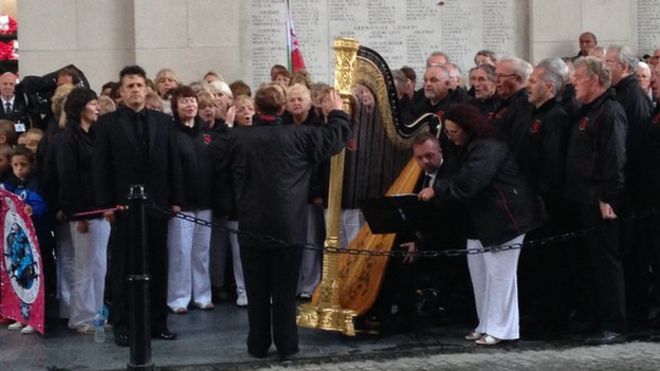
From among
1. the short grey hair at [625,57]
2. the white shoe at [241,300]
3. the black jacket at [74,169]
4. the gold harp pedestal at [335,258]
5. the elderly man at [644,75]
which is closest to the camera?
the gold harp pedestal at [335,258]

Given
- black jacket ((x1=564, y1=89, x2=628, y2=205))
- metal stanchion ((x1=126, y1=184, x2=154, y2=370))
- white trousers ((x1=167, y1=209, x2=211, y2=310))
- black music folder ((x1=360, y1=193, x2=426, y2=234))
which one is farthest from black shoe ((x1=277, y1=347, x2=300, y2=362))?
black jacket ((x1=564, y1=89, x2=628, y2=205))

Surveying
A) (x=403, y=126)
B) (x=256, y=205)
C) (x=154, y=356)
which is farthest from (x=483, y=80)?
(x=154, y=356)

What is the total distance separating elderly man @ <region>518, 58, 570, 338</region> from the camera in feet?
33.2

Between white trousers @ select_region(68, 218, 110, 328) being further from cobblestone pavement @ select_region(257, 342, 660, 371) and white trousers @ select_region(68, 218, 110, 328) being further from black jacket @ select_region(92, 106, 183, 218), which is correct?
cobblestone pavement @ select_region(257, 342, 660, 371)

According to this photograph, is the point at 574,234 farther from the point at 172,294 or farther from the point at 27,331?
the point at 27,331

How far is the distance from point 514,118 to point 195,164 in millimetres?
2783

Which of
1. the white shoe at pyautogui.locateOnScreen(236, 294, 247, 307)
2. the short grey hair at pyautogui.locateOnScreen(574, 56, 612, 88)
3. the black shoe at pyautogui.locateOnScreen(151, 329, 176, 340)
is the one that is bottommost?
the black shoe at pyautogui.locateOnScreen(151, 329, 176, 340)

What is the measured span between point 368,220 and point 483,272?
1.05 metres

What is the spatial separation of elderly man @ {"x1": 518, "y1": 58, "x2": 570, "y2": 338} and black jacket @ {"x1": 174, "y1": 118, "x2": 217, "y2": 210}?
2868 millimetres

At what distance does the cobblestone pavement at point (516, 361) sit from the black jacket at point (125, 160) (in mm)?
1823

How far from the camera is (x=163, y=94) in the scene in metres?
13.0

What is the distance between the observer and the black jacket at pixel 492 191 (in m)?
9.61

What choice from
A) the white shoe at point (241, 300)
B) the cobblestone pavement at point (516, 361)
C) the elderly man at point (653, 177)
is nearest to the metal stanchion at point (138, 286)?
the cobblestone pavement at point (516, 361)

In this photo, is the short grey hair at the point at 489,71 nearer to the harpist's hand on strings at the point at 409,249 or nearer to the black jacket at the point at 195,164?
the harpist's hand on strings at the point at 409,249
